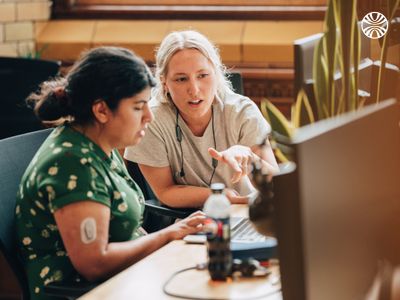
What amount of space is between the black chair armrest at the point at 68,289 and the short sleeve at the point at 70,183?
0.62 feet

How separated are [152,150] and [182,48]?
379 millimetres

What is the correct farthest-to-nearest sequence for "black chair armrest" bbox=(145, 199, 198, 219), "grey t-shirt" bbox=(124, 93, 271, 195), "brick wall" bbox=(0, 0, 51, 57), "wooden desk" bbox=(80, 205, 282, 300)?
"brick wall" bbox=(0, 0, 51, 57), "grey t-shirt" bbox=(124, 93, 271, 195), "black chair armrest" bbox=(145, 199, 198, 219), "wooden desk" bbox=(80, 205, 282, 300)

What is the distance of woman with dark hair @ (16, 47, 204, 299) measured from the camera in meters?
2.06

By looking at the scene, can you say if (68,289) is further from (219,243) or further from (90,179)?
(219,243)

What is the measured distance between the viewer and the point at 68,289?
2023 mm

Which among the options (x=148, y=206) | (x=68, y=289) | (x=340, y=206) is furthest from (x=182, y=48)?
(x=340, y=206)

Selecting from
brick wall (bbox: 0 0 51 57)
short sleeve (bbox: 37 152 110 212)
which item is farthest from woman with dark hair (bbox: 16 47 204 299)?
brick wall (bbox: 0 0 51 57)

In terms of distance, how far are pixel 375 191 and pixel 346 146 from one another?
0.21m

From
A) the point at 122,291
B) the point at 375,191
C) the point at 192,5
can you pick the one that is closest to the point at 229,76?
the point at 192,5

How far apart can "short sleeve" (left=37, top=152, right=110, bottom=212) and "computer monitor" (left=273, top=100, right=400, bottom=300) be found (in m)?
0.80

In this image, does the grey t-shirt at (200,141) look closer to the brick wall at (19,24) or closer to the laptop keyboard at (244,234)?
the laptop keyboard at (244,234)

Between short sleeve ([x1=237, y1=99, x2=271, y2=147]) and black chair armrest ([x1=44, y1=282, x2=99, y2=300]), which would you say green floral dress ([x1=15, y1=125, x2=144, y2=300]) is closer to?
black chair armrest ([x1=44, y1=282, x2=99, y2=300])

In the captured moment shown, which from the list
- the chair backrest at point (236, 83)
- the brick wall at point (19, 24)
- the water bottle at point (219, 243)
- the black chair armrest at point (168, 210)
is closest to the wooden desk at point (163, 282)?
the water bottle at point (219, 243)

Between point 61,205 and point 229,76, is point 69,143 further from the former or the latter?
point 229,76
